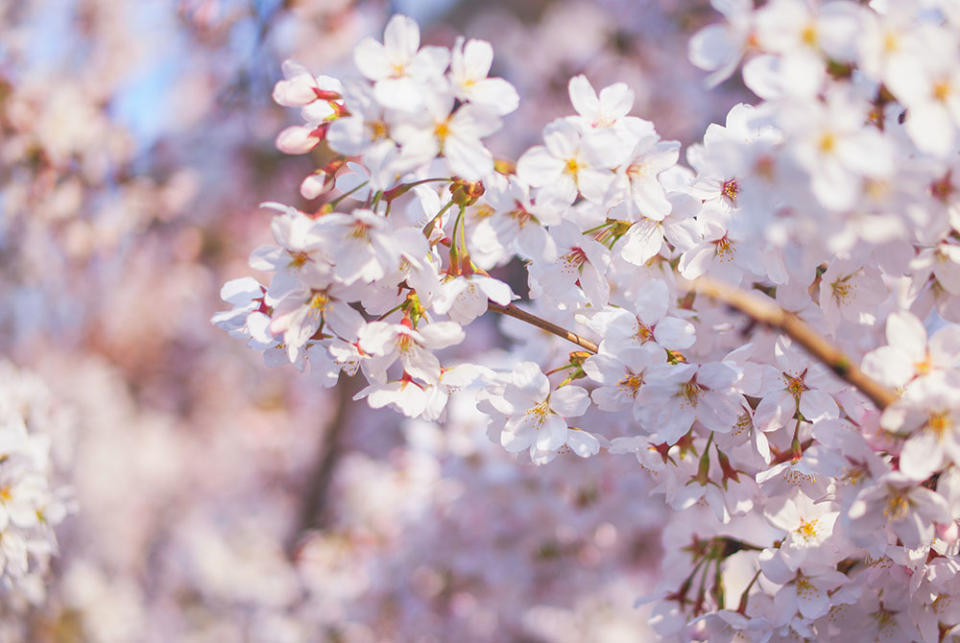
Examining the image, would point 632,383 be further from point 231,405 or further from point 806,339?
point 231,405

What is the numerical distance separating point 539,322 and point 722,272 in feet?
0.75

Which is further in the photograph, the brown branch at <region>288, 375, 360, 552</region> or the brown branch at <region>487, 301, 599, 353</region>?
the brown branch at <region>288, 375, 360, 552</region>

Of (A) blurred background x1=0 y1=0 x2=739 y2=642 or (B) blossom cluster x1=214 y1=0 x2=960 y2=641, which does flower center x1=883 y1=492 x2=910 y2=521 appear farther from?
(A) blurred background x1=0 y1=0 x2=739 y2=642

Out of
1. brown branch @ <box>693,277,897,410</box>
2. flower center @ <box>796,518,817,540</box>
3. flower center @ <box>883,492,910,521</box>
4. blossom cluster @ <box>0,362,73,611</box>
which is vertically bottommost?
blossom cluster @ <box>0,362,73,611</box>

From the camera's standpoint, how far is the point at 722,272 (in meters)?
0.85

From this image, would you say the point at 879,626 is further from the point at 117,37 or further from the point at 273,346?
the point at 117,37

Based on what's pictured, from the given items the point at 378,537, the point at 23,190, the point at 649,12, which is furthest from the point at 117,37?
the point at 378,537

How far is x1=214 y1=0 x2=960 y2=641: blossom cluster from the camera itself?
58 cm

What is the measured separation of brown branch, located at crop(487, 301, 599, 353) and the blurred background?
84 cm

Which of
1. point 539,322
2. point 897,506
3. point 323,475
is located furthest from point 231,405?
point 897,506

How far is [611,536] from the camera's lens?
76.6 inches

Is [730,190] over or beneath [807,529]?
over

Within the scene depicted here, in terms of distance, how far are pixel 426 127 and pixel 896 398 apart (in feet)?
1.72

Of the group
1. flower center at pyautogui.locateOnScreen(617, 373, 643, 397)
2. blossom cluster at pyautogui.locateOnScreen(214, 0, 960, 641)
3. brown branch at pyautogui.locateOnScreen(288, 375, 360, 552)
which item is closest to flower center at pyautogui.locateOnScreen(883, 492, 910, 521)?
blossom cluster at pyautogui.locateOnScreen(214, 0, 960, 641)
